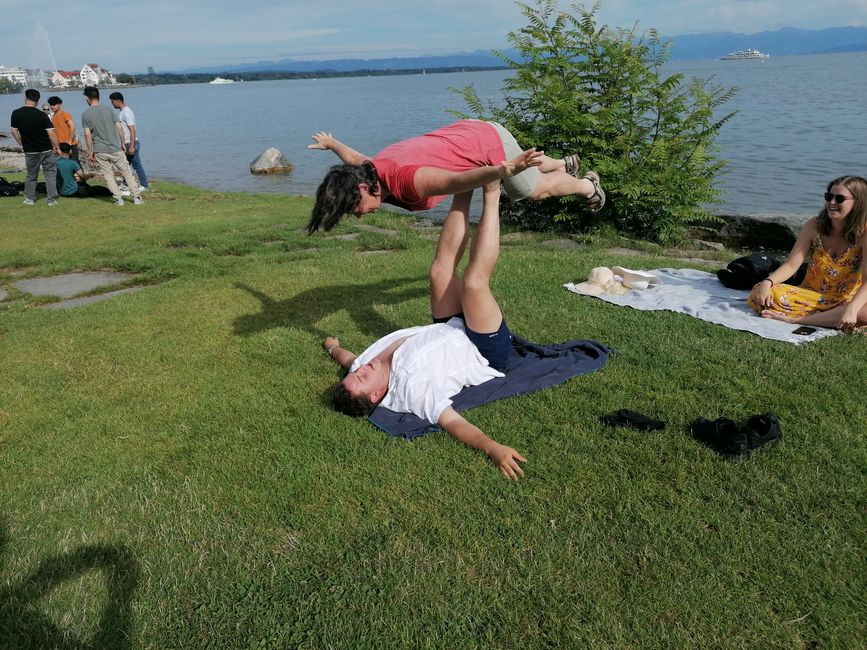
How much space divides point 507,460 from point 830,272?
423 centimetres

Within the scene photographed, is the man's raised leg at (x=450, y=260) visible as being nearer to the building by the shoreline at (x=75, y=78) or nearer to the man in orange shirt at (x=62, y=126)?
the man in orange shirt at (x=62, y=126)

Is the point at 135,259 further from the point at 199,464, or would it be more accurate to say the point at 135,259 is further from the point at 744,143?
the point at 744,143

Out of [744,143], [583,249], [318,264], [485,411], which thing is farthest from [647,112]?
[744,143]

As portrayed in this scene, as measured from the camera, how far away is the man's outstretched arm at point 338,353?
544 centimetres

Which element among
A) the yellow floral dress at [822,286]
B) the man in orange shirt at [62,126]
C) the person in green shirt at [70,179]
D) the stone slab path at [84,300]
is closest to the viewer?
the yellow floral dress at [822,286]

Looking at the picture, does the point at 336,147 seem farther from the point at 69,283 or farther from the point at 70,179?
the point at 70,179

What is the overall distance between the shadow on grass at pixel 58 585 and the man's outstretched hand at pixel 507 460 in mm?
2082

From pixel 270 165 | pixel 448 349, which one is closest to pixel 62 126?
pixel 270 165

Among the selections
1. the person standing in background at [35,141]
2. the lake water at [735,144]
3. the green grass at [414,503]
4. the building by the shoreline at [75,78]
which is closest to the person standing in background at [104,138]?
the person standing in background at [35,141]

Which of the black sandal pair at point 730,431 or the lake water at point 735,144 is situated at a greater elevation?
the black sandal pair at point 730,431

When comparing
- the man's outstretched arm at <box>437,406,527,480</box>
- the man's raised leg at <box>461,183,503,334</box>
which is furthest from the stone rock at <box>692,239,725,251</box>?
the man's outstretched arm at <box>437,406,527,480</box>

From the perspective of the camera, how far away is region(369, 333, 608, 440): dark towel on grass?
4.46 metres

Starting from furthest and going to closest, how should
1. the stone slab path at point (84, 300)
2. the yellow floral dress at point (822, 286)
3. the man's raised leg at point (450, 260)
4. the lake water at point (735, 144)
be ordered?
the lake water at point (735, 144)
the stone slab path at point (84, 300)
the yellow floral dress at point (822, 286)
the man's raised leg at point (450, 260)

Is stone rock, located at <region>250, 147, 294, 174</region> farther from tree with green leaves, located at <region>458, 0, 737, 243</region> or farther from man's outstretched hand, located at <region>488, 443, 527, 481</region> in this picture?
man's outstretched hand, located at <region>488, 443, 527, 481</region>
